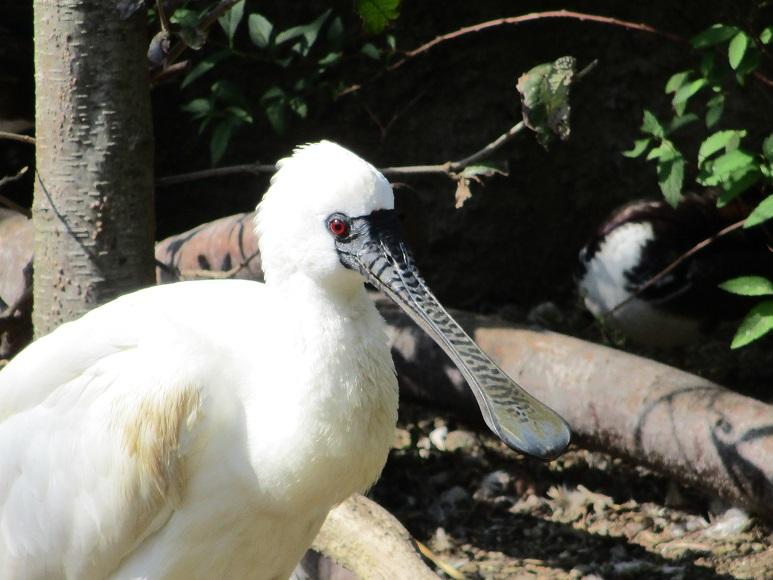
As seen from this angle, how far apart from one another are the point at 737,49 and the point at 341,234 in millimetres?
1918

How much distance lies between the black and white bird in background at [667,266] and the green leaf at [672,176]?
92 centimetres

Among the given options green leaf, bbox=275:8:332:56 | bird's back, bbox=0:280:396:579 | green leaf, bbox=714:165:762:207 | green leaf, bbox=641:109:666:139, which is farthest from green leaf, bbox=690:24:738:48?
bird's back, bbox=0:280:396:579

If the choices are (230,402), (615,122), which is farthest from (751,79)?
(230,402)

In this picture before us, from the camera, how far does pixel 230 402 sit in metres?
2.73

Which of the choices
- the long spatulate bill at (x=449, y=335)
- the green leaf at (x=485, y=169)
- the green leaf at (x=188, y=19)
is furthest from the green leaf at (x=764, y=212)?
the green leaf at (x=188, y=19)

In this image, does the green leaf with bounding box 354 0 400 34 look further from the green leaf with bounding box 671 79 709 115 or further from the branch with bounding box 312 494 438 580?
the branch with bounding box 312 494 438 580

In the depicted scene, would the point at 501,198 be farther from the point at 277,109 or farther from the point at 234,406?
the point at 234,406

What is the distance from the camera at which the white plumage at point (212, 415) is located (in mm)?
2646

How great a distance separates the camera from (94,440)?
2814 mm

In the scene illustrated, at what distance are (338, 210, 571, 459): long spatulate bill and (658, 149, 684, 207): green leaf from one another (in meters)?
1.56

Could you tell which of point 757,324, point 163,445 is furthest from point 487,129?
point 163,445

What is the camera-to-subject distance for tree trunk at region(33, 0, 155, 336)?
3617mm

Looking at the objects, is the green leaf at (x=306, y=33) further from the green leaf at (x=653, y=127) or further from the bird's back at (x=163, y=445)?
the bird's back at (x=163, y=445)

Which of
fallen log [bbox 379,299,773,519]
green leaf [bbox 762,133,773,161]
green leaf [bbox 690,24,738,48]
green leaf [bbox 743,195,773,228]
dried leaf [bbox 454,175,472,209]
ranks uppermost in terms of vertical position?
green leaf [bbox 690,24,738,48]
